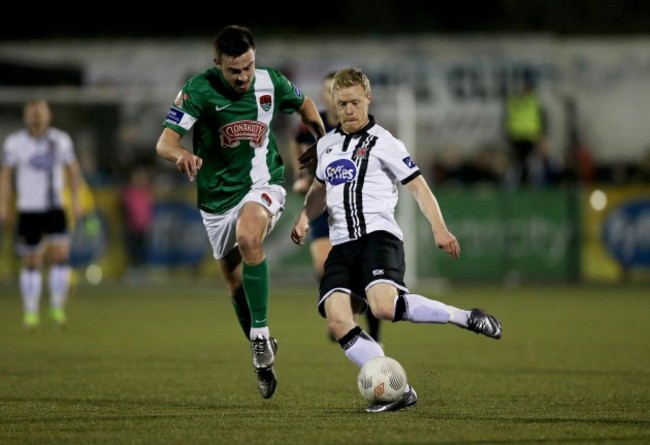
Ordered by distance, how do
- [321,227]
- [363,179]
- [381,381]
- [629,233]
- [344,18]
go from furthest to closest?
1. [344,18]
2. [629,233]
3. [321,227]
4. [363,179]
5. [381,381]

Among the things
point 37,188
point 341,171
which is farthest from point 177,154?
point 37,188

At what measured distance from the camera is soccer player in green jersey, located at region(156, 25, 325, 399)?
7.84m

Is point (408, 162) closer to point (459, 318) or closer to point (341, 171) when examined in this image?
point (341, 171)

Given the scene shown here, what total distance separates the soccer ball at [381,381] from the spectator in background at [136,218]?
14.0 metres

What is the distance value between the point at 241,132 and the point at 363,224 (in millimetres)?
1169

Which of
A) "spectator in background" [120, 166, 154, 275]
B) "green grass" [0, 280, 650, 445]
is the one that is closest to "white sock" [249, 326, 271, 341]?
"green grass" [0, 280, 650, 445]

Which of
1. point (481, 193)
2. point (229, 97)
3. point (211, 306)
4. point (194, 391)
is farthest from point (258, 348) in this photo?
point (481, 193)

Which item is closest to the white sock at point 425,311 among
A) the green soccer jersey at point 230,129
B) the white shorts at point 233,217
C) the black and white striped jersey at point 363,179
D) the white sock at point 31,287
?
the black and white striped jersey at point 363,179

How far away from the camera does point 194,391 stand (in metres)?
8.39

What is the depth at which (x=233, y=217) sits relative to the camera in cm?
826

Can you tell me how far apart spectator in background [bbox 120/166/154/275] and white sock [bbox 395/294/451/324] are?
14.0 m

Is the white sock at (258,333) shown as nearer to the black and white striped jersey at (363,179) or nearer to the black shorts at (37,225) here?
the black and white striped jersey at (363,179)

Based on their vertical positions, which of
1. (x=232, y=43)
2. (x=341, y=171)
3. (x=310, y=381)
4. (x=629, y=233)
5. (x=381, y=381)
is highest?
(x=232, y=43)

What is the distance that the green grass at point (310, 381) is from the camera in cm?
638
